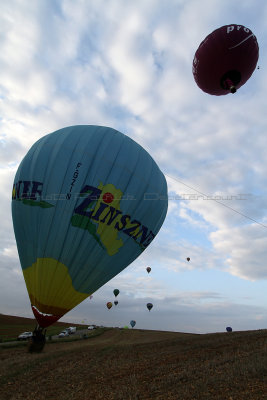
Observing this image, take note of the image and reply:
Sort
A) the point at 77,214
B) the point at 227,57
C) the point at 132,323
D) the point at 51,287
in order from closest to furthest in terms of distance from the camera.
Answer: the point at 227,57 → the point at 51,287 → the point at 77,214 → the point at 132,323

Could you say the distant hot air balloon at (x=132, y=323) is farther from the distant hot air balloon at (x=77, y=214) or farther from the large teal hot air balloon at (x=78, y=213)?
the large teal hot air balloon at (x=78, y=213)

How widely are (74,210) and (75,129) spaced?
539 centimetres

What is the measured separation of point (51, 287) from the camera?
47.5 ft

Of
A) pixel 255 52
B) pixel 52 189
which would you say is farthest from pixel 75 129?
pixel 255 52

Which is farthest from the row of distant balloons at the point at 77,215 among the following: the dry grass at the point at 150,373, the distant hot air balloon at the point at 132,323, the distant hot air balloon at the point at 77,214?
the distant hot air balloon at the point at 132,323

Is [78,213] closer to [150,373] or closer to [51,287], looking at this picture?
[51,287]

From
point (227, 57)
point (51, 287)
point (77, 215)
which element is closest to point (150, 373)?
point (51, 287)

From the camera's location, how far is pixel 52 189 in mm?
15414

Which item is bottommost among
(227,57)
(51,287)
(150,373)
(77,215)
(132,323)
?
(150,373)

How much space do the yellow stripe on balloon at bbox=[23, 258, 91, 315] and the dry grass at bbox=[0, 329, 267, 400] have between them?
3.04 metres

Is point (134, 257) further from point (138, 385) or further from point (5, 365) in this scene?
point (5, 365)

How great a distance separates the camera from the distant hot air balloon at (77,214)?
48.2 ft

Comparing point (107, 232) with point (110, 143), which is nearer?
point (107, 232)

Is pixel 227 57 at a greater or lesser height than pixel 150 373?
greater
